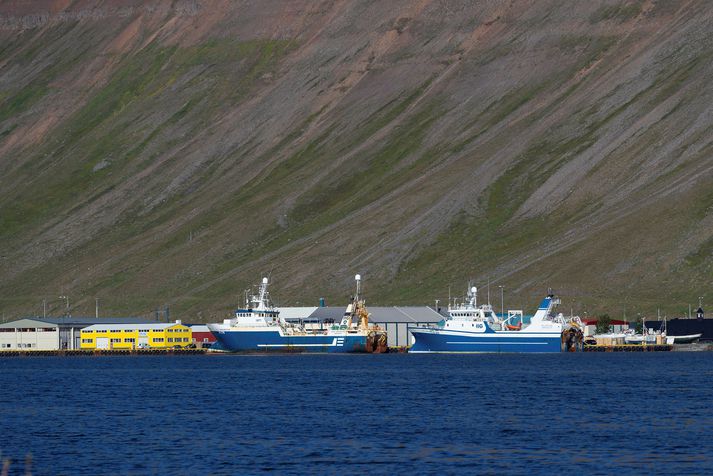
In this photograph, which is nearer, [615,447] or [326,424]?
[615,447]

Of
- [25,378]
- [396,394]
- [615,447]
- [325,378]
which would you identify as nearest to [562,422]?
[615,447]

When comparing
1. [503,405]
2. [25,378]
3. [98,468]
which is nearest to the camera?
[98,468]

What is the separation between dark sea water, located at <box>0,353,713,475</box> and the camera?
76.5 m

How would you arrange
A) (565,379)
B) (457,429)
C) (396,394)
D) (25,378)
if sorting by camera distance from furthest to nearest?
(25,378) < (565,379) < (396,394) < (457,429)

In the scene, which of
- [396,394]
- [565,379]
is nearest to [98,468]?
[396,394]

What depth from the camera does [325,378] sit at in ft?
490

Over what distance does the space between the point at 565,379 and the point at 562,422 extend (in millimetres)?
46197

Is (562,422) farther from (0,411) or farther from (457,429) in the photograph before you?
(0,411)

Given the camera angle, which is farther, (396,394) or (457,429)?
(396,394)

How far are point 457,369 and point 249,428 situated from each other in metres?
72.6

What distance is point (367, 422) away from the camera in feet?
318

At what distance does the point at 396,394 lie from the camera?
403 ft

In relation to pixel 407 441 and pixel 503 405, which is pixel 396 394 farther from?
pixel 407 441

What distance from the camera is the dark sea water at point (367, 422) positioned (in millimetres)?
76500
